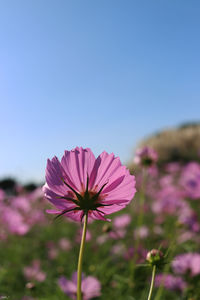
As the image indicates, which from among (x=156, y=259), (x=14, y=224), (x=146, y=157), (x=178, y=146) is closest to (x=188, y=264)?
(x=146, y=157)

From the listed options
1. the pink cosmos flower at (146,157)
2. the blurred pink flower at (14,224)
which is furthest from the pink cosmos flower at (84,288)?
the blurred pink flower at (14,224)

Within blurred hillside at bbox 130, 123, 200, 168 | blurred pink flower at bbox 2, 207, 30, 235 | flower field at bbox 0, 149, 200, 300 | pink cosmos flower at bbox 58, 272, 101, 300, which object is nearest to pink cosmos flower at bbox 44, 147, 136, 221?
flower field at bbox 0, 149, 200, 300

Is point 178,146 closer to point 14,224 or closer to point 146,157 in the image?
point 14,224

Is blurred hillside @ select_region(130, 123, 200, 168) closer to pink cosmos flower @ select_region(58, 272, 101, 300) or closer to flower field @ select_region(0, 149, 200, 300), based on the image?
flower field @ select_region(0, 149, 200, 300)

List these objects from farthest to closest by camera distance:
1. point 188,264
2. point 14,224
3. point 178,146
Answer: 1. point 178,146
2. point 14,224
3. point 188,264

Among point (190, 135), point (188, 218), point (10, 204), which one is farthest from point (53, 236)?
point (190, 135)

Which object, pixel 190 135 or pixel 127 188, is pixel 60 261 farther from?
pixel 190 135

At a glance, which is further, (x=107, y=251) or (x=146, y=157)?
(x=107, y=251)

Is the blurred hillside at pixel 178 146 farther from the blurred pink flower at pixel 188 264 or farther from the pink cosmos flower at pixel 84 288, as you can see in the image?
the pink cosmos flower at pixel 84 288
